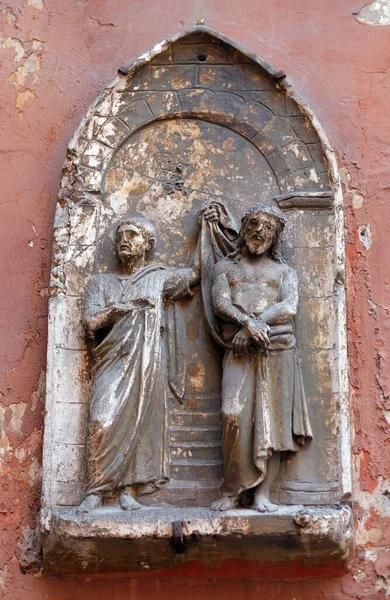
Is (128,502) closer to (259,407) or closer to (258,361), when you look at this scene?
(259,407)

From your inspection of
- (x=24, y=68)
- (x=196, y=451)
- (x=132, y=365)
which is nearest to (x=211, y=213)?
(x=132, y=365)

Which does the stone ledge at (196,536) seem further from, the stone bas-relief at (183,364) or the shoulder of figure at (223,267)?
the shoulder of figure at (223,267)

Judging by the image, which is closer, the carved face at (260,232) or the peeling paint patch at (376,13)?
the carved face at (260,232)

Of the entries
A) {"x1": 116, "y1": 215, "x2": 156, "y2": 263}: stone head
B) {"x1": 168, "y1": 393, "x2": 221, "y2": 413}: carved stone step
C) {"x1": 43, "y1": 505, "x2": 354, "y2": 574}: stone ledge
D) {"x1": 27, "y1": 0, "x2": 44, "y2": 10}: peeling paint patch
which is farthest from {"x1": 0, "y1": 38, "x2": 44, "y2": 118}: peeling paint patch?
{"x1": 43, "y1": 505, "x2": 354, "y2": 574}: stone ledge

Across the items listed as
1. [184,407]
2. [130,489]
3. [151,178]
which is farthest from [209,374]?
[151,178]

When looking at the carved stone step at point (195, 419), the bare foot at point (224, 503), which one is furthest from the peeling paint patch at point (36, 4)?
the bare foot at point (224, 503)

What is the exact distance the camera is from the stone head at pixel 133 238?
5520 mm

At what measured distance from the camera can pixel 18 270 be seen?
5.67 m

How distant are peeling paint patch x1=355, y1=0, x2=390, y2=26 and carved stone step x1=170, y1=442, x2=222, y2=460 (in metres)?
2.36

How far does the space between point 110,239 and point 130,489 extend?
124cm

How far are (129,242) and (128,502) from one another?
1.24 meters

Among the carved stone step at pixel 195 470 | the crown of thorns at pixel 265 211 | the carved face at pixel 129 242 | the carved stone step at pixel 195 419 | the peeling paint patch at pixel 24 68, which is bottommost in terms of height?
the carved stone step at pixel 195 470

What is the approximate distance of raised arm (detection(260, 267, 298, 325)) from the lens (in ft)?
17.3

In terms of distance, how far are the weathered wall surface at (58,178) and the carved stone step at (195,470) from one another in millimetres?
414
